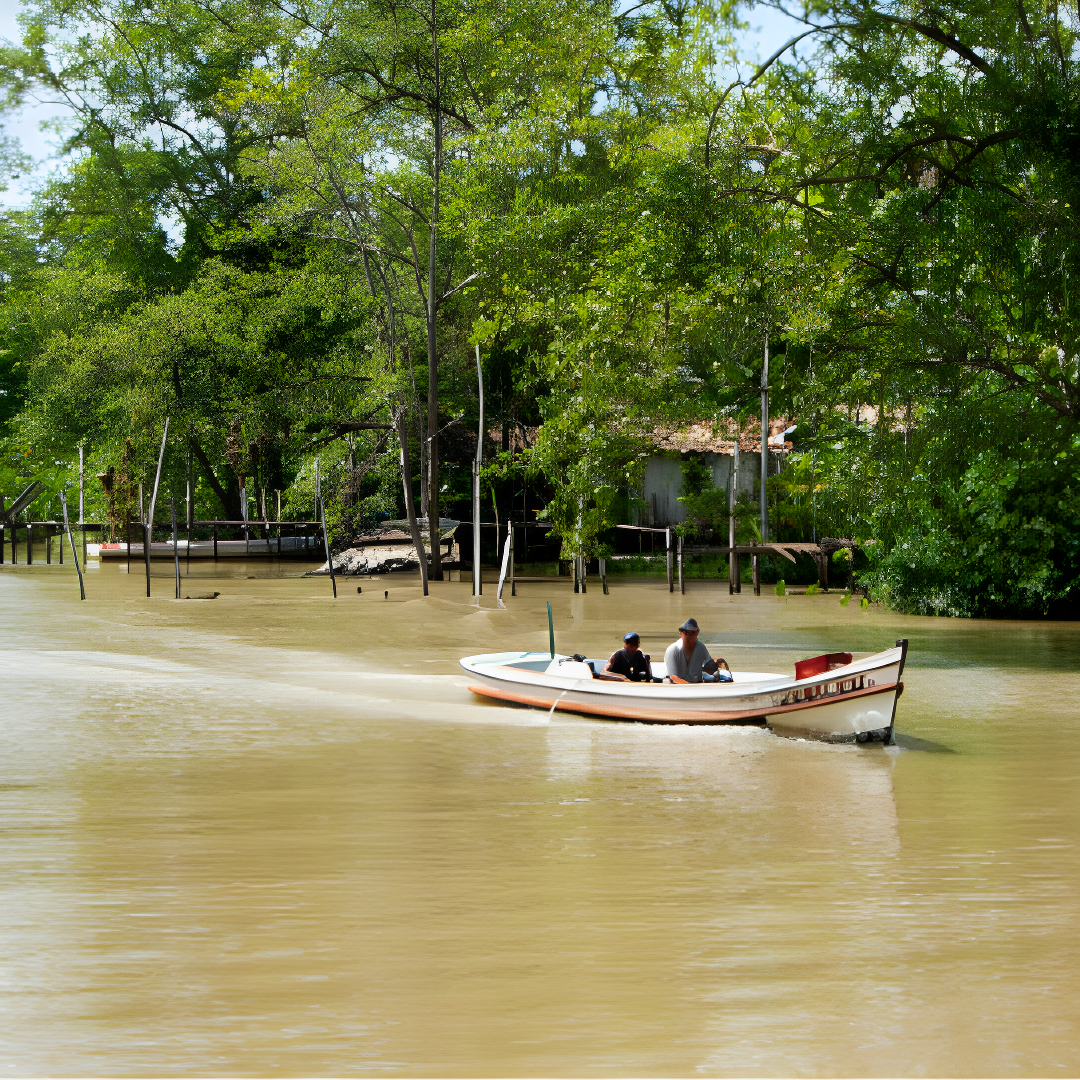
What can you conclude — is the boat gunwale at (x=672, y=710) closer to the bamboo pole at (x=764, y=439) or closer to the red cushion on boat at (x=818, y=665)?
the red cushion on boat at (x=818, y=665)

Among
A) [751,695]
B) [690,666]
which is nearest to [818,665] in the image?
[751,695]

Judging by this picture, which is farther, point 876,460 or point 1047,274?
point 876,460

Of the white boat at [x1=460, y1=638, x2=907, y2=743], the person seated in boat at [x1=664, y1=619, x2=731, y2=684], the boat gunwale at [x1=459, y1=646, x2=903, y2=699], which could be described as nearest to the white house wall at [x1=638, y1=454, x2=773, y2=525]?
the boat gunwale at [x1=459, y1=646, x2=903, y2=699]

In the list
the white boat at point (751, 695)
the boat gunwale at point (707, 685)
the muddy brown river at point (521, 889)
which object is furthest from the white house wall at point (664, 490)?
the white boat at point (751, 695)

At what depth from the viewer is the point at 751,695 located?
1466 cm

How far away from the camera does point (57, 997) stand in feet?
21.9

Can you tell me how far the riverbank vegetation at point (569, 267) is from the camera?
18.5 meters

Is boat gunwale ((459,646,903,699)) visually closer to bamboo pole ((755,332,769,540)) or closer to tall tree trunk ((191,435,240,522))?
bamboo pole ((755,332,769,540))

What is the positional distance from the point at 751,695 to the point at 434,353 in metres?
23.2

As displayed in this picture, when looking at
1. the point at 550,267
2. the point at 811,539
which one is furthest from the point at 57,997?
the point at 811,539

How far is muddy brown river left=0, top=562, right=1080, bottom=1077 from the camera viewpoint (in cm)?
623


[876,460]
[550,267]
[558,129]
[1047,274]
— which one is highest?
[558,129]

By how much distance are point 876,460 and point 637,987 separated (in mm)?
15330

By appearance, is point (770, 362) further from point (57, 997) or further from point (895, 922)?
point (57, 997)
